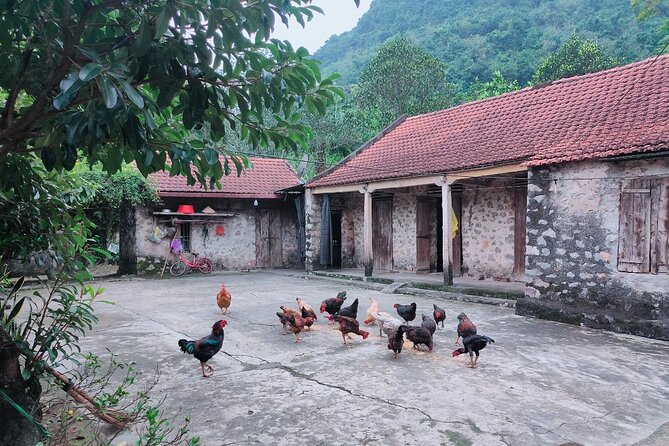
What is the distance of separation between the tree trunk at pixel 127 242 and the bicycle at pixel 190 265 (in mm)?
1180

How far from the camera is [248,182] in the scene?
52.1 feet

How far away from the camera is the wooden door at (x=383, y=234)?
13.4 metres

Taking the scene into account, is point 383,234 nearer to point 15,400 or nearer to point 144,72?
point 15,400

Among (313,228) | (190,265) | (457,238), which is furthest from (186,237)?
(457,238)

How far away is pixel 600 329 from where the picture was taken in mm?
6781

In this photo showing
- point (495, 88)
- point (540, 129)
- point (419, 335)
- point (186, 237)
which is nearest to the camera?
point (419, 335)

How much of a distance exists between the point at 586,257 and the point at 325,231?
25.6 feet

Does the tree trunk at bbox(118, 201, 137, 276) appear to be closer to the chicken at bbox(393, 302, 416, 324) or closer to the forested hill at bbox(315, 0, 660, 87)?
the chicken at bbox(393, 302, 416, 324)

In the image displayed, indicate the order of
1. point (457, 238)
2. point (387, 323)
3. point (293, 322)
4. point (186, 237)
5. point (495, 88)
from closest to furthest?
point (387, 323) → point (293, 322) → point (457, 238) → point (186, 237) → point (495, 88)

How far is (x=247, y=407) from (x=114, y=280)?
416 inches

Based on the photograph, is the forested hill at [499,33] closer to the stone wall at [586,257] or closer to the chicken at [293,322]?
the stone wall at [586,257]

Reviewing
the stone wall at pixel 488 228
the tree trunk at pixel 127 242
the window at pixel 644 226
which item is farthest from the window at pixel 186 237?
the window at pixel 644 226

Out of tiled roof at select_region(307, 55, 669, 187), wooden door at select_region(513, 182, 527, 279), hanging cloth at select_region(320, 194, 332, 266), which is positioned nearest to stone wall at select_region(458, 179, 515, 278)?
wooden door at select_region(513, 182, 527, 279)

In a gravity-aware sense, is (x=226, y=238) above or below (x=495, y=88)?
below
